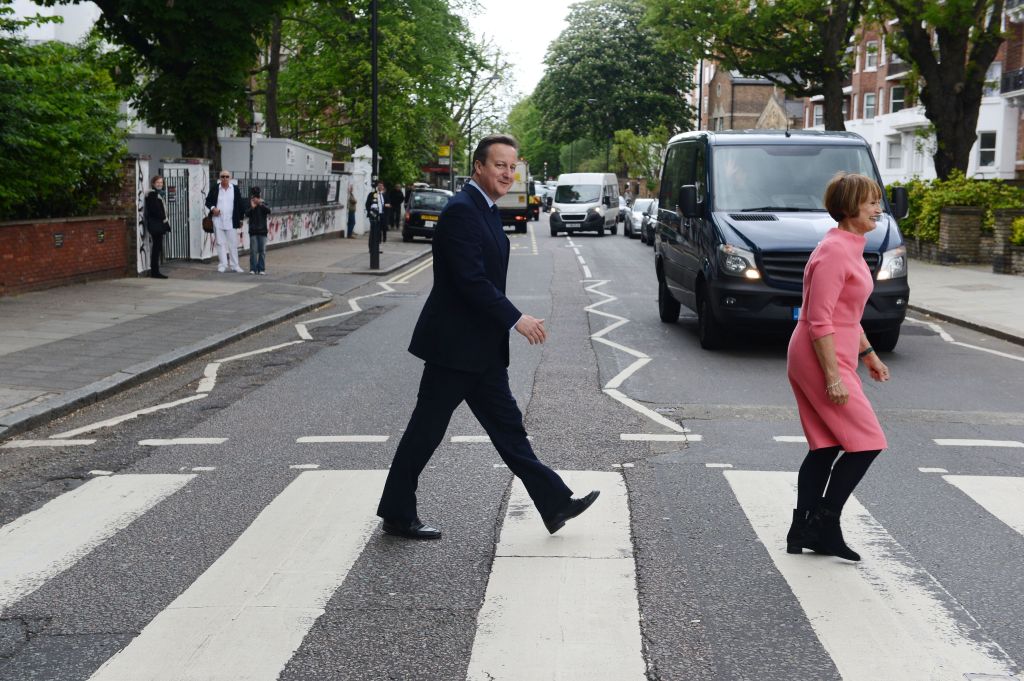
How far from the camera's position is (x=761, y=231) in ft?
42.0

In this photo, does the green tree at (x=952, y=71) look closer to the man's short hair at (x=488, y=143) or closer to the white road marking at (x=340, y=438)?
the white road marking at (x=340, y=438)

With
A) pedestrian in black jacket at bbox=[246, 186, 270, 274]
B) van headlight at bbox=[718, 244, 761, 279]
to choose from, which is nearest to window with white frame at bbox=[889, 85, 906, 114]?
pedestrian in black jacket at bbox=[246, 186, 270, 274]

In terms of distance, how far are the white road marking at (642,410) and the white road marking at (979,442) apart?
1726 millimetres

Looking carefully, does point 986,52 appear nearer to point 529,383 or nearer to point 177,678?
point 529,383

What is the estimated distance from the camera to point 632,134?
268ft

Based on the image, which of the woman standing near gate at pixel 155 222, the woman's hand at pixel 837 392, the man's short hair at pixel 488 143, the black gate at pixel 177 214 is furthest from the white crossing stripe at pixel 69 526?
the black gate at pixel 177 214

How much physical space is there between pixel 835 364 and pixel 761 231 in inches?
304

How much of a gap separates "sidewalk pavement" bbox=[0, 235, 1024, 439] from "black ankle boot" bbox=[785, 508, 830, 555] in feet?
17.9

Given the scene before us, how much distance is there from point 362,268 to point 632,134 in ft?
187

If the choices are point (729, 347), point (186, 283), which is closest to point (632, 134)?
point (186, 283)

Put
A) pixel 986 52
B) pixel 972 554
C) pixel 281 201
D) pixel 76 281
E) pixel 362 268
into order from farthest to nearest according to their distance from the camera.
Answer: pixel 281 201, pixel 986 52, pixel 362 268, pixel 76 281, pixel 972 554

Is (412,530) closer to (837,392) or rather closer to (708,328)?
(837,392)

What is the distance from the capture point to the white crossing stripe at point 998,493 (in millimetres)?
6301

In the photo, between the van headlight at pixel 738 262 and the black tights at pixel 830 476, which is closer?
the black tights at pixel 830 476
